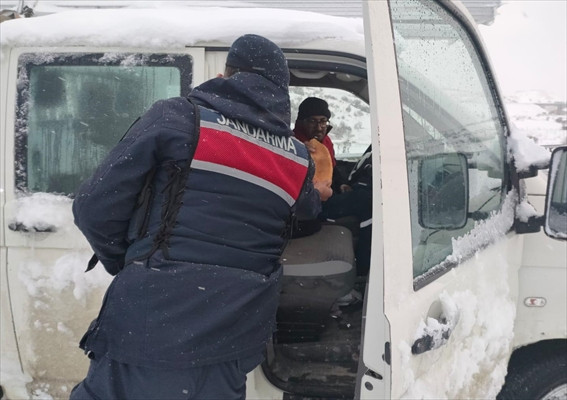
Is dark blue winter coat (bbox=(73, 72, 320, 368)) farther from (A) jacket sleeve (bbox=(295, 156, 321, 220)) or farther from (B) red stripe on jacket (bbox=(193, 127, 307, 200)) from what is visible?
(A) jacket sleeve (bbox=(295, 156, 321, 220))

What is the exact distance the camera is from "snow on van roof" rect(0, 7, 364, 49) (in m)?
2.26

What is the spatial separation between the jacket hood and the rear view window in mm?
670

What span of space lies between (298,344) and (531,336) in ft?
3.32

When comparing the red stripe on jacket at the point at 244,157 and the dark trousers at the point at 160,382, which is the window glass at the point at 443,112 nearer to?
the red stripe on jacket at the point at 244,157

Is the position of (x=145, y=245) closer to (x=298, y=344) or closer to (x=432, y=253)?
(x=432, y=253)

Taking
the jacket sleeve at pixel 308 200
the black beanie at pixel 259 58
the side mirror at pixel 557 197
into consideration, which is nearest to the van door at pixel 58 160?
the black beanie at pixel 259 58

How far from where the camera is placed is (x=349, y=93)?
11.9ft

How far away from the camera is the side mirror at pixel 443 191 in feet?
5.59

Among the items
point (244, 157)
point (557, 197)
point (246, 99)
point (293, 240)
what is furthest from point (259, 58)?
point (557, 197)

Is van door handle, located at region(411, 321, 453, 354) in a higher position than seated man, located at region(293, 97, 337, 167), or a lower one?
lower

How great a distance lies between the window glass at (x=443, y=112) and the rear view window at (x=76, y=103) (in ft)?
3.19

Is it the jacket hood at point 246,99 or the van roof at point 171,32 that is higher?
the van roof at point 171,32

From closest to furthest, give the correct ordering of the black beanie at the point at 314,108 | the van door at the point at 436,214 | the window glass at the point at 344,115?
1. the van door at the point at 436,214
2. the black beanie at the point at 314,108
3. the window glass at the point at 344,115

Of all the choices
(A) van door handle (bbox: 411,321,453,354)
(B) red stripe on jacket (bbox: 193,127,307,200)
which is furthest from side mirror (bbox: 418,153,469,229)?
(B) red stripe on jacket (bbox: 193,127,307,200)
